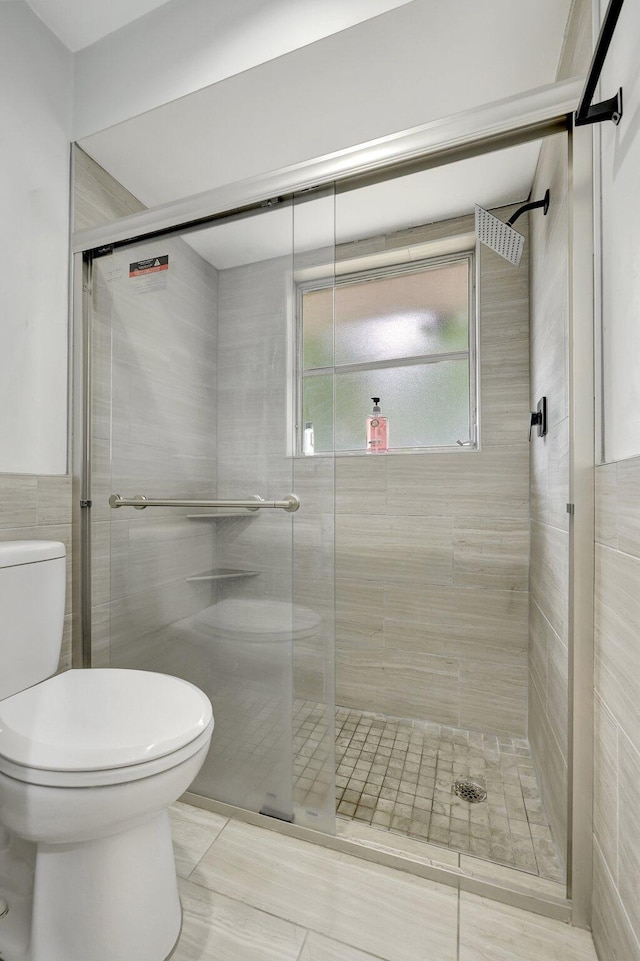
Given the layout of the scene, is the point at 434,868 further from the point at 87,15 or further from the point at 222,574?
the point at 87,15

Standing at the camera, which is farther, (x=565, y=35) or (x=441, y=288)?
(x=441, y=288)

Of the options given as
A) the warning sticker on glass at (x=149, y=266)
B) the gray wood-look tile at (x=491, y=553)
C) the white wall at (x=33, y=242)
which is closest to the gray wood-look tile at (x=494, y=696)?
the gray wood-look tile at (x=491, y=553)

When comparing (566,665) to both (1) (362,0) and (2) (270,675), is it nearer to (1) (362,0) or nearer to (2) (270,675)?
(2) (270,675)

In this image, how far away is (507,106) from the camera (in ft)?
3.49

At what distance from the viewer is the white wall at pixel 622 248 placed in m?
0.78

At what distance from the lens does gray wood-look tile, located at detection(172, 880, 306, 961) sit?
3.13 ft

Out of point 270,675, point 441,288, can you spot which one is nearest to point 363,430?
point 441,288

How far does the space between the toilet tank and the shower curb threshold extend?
0.66 metres

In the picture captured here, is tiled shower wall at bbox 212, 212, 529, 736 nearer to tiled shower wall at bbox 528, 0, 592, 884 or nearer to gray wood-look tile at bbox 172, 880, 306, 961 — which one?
tiled shower wall at bbox 528, 0, 592, 884

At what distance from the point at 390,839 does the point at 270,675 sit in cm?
55

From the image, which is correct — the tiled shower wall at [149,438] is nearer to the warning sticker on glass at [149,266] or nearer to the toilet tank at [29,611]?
the warning sticker on glass at [149,266]

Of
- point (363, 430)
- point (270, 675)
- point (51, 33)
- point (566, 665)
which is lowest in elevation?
point (270, 675)

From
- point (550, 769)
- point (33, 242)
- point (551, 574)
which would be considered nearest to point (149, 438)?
point (33, 242)

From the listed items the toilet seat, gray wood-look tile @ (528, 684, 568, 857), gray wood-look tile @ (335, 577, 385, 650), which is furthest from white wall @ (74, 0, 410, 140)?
gray wood-look tile @ (528, 684, 568, 857)
